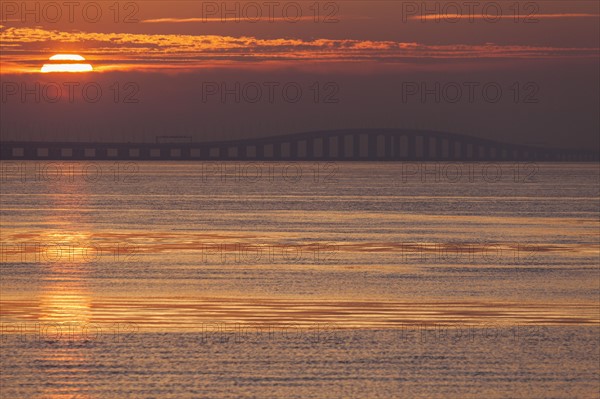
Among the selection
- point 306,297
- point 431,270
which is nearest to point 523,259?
point 431,270

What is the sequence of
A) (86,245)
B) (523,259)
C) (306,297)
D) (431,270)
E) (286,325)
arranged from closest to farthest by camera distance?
(286,325), (306,297), (431,270), (523,259), (86,245)

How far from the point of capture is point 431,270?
36.4 meters

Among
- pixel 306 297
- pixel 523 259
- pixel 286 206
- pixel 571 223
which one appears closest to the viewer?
pixel 306 297

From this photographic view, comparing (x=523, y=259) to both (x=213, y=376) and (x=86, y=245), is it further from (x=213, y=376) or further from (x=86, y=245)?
(x=213, y=376)

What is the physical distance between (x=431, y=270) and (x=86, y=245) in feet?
54.7

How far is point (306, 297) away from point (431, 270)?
8862 mm

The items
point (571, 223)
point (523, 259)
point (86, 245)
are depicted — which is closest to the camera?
point (523, 259)

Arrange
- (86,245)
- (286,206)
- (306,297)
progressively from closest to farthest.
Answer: (306,297)
(86,245)
(286,206)

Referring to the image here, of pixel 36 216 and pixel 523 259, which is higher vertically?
pixel 523 259

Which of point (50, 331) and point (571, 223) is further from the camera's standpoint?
point (571, 223)

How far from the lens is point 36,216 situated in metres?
72.9

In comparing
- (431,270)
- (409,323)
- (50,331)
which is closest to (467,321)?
(409,323)

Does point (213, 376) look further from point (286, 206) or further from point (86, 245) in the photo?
point (286, 206)

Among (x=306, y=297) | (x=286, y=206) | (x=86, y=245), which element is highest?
(x=306, y=297)
